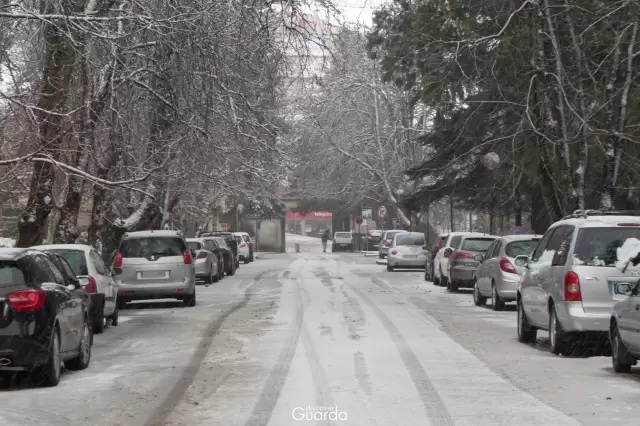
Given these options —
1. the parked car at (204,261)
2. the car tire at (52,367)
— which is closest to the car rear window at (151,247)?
the parked car at (204,261)

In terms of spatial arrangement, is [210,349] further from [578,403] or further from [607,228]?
[578,403]

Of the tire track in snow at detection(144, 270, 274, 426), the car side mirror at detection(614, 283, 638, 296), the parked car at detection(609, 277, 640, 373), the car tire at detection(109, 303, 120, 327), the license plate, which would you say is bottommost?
the tire track in snow at detection(144, 270, 274, 426)

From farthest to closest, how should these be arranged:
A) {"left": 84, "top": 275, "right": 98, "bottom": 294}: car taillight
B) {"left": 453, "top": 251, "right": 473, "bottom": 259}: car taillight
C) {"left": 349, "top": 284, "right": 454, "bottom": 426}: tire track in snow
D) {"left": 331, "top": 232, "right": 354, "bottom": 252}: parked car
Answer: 1. {"left": 331, "top": 232, "right": 354, "bottom": 252}: parked car
2. {"left": 453, "top": 251, "right": 473, "bottom": 259}: car taillight
3. {"left": 84, "top": 275, "right": 98, "bottom": 294}: car taillight
4. {"left": 349, "top": 284, "right": 454, "bottom": 426}: tire track in snow

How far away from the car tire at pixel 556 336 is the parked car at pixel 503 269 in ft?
25.2

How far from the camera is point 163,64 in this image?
2012 cm

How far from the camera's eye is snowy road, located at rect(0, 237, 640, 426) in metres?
9.94

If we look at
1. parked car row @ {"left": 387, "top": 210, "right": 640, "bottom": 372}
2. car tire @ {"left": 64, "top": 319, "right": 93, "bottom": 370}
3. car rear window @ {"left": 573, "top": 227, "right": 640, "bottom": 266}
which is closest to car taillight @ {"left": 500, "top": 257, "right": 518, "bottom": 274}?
parked car row @ {"left": 387, "top": 210, "right": 640, "bottom": 372}

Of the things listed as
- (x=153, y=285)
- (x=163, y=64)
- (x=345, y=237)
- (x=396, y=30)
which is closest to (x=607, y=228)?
(x=163, y=64)

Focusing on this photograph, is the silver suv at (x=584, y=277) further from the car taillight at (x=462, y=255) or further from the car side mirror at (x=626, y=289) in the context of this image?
the car taillight at (x=462, y=255)

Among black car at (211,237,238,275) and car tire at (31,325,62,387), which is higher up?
black car at (211,237,238,275)

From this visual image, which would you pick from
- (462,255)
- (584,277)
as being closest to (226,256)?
(462,255)

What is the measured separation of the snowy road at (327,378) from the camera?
994 cm

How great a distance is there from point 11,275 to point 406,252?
37.4 m

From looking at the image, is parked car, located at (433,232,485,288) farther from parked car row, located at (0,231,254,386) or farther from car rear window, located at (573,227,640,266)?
car rear window, located at (573,227,640,266)
